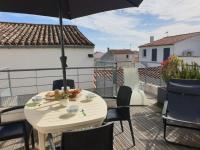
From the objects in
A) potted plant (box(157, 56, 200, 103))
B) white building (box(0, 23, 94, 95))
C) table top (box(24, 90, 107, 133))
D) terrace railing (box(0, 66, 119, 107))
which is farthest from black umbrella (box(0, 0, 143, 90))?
white building (box(0, 23, 94, 95))

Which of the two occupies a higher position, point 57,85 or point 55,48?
point 55,48

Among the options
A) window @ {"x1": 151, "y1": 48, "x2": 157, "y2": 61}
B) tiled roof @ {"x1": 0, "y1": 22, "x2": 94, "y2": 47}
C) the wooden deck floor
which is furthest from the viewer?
window @ {"x1": 151, "y1": 48, "x2": 157, "y2": 61}

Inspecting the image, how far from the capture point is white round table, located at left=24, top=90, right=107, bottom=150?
1814mm

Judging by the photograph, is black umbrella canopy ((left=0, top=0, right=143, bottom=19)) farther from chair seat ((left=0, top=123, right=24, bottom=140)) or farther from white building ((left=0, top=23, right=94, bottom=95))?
white building ((left=0, top=23, right=94, bottom=95))

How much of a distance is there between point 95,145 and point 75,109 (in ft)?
2.26

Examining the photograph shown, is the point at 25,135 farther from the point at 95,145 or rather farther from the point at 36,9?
the point at 36,9

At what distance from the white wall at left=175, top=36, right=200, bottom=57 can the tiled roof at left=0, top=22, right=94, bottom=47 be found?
12.7 metres

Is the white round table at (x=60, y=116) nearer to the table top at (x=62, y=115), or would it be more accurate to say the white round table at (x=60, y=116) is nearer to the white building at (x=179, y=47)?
the table top at (x=62, y=115)

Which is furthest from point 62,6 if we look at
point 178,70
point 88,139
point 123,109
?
point 178,70

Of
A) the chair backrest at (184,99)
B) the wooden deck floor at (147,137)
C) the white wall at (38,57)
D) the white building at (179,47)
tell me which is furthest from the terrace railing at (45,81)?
the white building at (179,47)

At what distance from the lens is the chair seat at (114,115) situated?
2762 millimetres

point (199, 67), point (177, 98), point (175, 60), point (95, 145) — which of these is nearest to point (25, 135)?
point (95, 145)

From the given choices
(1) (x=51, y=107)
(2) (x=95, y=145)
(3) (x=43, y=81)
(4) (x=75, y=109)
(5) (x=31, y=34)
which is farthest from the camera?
(5) (x=31, y=34)

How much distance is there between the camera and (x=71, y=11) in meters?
2.98
